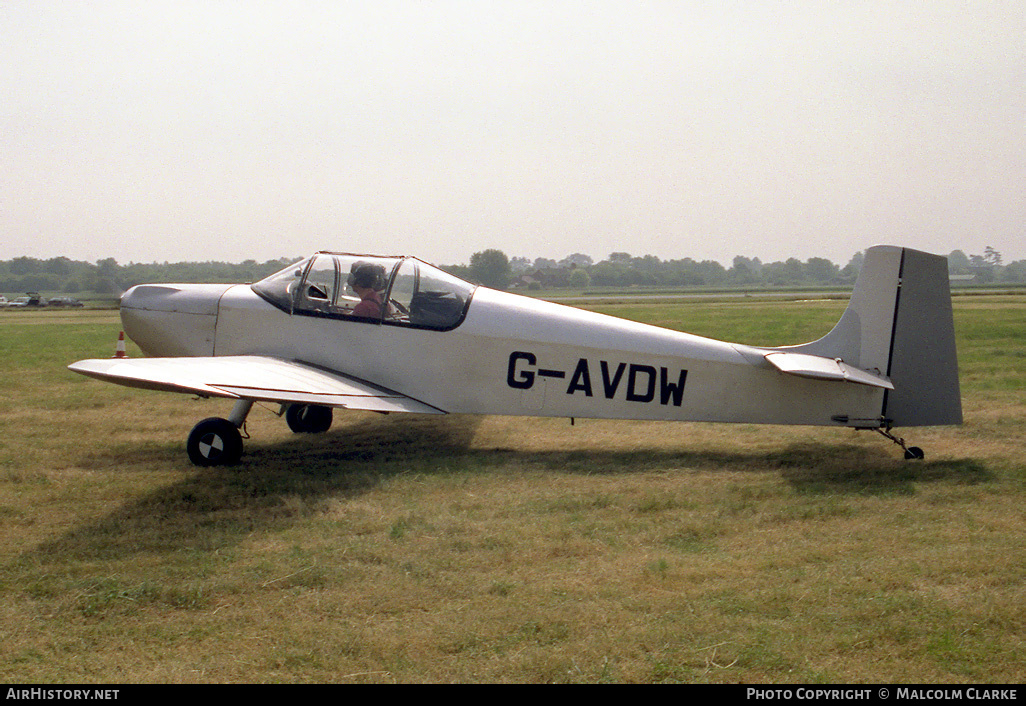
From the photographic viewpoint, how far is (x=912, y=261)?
278 inches

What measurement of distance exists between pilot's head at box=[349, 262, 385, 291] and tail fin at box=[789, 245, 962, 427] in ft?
14.7

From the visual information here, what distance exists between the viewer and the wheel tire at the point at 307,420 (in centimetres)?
916

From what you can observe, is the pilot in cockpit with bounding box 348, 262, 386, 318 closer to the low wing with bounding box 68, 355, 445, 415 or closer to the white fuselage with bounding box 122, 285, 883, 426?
the white fuselage with bounding box 122, 285, 883, 426

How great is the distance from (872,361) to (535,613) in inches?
181

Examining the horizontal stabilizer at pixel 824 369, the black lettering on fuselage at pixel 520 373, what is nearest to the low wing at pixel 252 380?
the black lettering on fuselage at pixel 520 373

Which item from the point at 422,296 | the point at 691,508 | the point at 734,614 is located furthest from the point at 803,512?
the point at 422,296

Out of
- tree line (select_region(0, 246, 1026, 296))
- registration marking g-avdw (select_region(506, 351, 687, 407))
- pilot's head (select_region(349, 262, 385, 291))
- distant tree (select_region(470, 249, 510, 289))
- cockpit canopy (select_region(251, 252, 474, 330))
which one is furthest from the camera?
distant tree (select_region(470, 249, 510, 289))

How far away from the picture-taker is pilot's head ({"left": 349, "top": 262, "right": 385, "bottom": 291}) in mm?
8094

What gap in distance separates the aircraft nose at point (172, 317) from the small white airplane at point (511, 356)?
0.06 ft

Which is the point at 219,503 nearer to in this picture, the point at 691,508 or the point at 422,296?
the point at 422,296

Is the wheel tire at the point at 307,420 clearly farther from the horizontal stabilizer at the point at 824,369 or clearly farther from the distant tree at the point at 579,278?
Answer: the distant tree at the point at 579,278

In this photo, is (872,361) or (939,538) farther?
(872,361)

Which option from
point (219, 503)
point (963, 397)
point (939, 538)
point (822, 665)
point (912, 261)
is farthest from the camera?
point (963, 397)

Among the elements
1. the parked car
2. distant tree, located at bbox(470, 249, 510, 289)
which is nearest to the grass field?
distant tree, located at bbox(470, 249, 510, 289)
